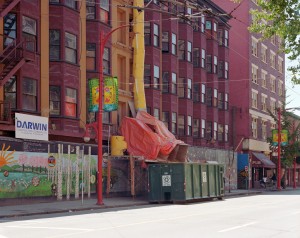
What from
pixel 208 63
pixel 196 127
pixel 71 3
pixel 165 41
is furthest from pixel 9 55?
pixel 208 63

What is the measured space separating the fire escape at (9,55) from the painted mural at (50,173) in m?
1.70

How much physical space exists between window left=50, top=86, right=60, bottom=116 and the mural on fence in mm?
2091

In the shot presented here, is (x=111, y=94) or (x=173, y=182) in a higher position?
(x=111, y=94)

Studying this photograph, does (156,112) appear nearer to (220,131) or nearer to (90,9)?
(90,9)

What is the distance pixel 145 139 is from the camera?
121 ft

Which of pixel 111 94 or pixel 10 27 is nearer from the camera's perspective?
pixel 10 27

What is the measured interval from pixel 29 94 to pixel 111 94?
412 centimetres

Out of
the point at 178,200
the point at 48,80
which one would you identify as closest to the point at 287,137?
the point at 178,200

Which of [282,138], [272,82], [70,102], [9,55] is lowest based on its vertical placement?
Answer: [282,138]

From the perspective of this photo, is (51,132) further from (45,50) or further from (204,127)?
(204,127)

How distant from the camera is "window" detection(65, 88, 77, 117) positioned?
107 feet

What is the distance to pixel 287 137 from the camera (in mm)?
60219

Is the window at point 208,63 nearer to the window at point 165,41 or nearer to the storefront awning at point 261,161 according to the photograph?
the window at point 165,41

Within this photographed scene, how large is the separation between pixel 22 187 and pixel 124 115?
41.7 feet
